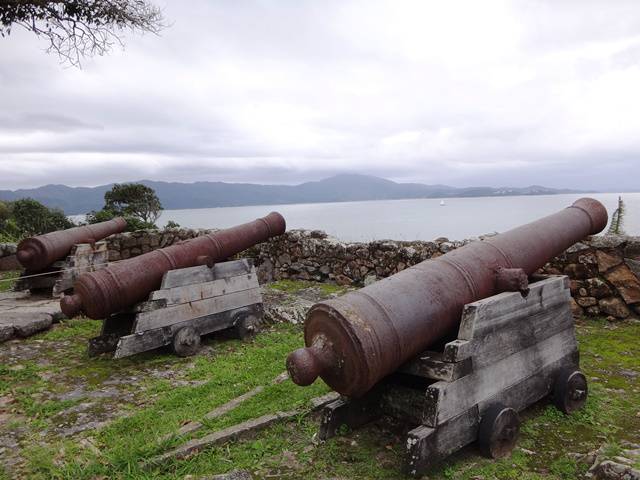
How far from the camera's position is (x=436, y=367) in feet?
12.4

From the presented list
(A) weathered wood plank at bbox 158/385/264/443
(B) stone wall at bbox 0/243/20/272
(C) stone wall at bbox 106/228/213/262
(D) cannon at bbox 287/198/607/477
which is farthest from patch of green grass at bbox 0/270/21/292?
(D) cannon at bbox 287/198/607/477

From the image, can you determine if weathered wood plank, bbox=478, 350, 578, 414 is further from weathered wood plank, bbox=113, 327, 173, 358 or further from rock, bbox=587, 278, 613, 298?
weathered wood plank, bbox=113, 327, 173, 358

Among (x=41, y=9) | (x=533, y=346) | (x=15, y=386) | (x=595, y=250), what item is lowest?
(x=15, y=386)

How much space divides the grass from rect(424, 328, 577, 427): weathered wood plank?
1.46 feet

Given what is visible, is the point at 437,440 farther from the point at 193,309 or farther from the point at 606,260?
the point at 606,260

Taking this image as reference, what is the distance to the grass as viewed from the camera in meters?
3.76

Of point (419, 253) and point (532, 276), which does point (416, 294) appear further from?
point (419, 253)

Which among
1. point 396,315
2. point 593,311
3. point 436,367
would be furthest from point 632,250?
point 396,315

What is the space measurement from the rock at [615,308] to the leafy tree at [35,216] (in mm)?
22828

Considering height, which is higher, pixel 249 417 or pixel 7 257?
pixel 7 257

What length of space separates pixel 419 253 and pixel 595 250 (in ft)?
9.03

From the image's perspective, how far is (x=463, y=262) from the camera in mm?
4297

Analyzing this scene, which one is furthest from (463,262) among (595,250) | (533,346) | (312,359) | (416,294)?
(595,250)

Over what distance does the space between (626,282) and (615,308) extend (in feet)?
1.26
